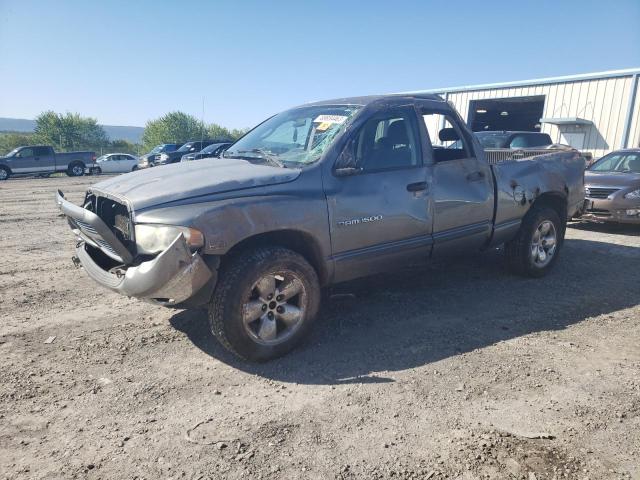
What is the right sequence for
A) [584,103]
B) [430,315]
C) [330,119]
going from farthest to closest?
[584,103] < [430,315] < [330,119]

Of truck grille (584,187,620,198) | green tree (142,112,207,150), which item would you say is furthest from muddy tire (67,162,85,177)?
green tree (142,112,207,150)

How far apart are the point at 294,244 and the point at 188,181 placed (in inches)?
36.8

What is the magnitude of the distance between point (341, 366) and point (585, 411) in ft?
5.26

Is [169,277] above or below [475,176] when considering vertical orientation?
below

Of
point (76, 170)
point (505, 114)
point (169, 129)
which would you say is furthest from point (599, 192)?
point (169, 129)

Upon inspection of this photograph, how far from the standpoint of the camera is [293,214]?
338cm

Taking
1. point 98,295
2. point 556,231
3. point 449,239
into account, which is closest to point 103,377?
point 98,295

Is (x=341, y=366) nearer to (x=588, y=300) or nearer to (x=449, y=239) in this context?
(x=449, y=239)

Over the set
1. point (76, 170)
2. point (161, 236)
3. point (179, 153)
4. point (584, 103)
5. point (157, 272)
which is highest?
point (584, 103)

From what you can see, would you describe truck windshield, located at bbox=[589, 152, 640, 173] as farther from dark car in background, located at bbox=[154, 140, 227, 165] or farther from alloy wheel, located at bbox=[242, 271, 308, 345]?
dark car in background, located at bbox=[154, 140, 227, 165]

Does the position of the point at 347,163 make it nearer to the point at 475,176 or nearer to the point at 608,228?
the point at 475,176

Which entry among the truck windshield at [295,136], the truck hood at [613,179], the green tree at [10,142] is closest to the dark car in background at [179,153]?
the truck hood at [613,179]

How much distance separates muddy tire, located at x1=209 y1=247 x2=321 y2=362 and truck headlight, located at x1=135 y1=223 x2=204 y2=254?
353 millimetres

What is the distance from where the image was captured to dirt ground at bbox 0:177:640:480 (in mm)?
2393
